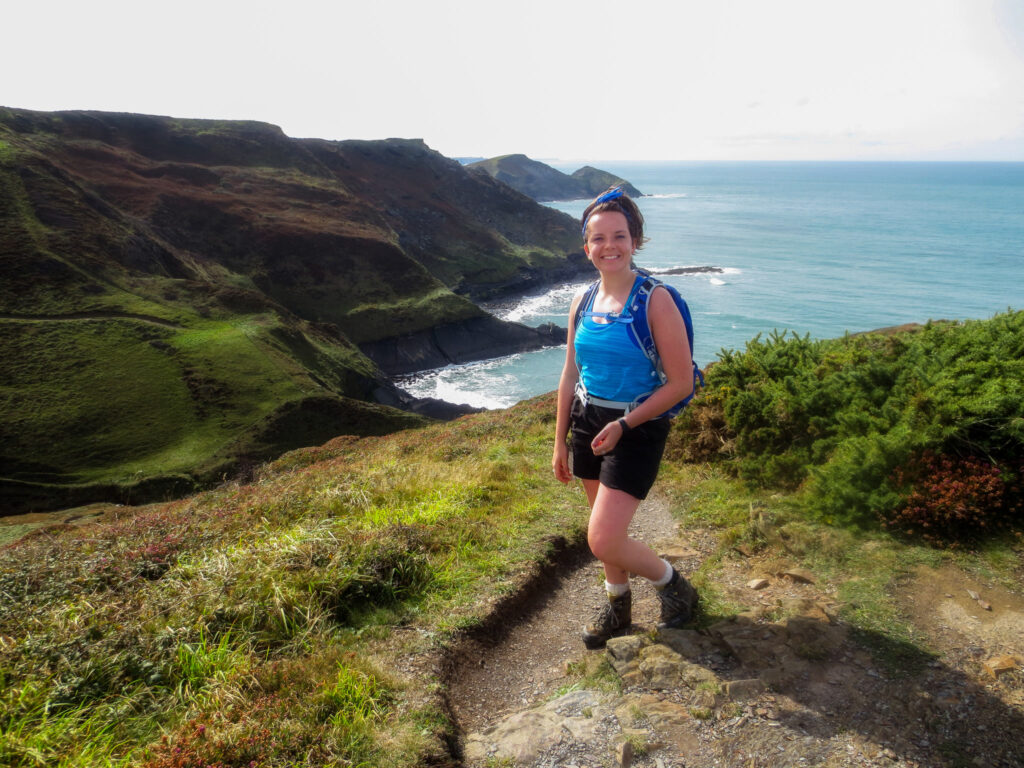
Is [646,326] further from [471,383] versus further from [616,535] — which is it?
[471,383]

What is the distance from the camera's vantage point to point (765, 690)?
349 cm

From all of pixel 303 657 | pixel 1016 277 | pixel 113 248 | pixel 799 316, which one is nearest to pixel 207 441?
pixel 113 248

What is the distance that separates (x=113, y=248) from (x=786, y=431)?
5491 cm

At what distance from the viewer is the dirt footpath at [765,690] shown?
3.08m

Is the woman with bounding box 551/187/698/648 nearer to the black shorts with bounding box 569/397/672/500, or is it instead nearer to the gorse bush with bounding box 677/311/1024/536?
the black shorts with bounding box 569/397/672/500

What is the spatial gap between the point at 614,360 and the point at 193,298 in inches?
2028

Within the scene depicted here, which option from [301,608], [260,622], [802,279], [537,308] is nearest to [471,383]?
[537,308]

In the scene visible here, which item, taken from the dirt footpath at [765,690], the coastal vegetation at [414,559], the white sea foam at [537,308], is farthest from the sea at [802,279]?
the dirt footpath at [765,690]

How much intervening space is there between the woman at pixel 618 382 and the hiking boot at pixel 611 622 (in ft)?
1.47

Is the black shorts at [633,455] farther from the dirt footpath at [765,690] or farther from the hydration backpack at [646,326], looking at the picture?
the dirt footpath at [765,690]

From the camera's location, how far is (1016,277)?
75625 millimetres

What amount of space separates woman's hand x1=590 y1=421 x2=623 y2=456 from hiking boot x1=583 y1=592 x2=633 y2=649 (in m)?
1.41

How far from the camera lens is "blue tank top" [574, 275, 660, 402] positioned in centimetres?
355

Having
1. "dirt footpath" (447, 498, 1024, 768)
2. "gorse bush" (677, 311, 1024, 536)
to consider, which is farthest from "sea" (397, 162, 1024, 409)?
"dirt footpath" (447, 498, 1024, 768)
